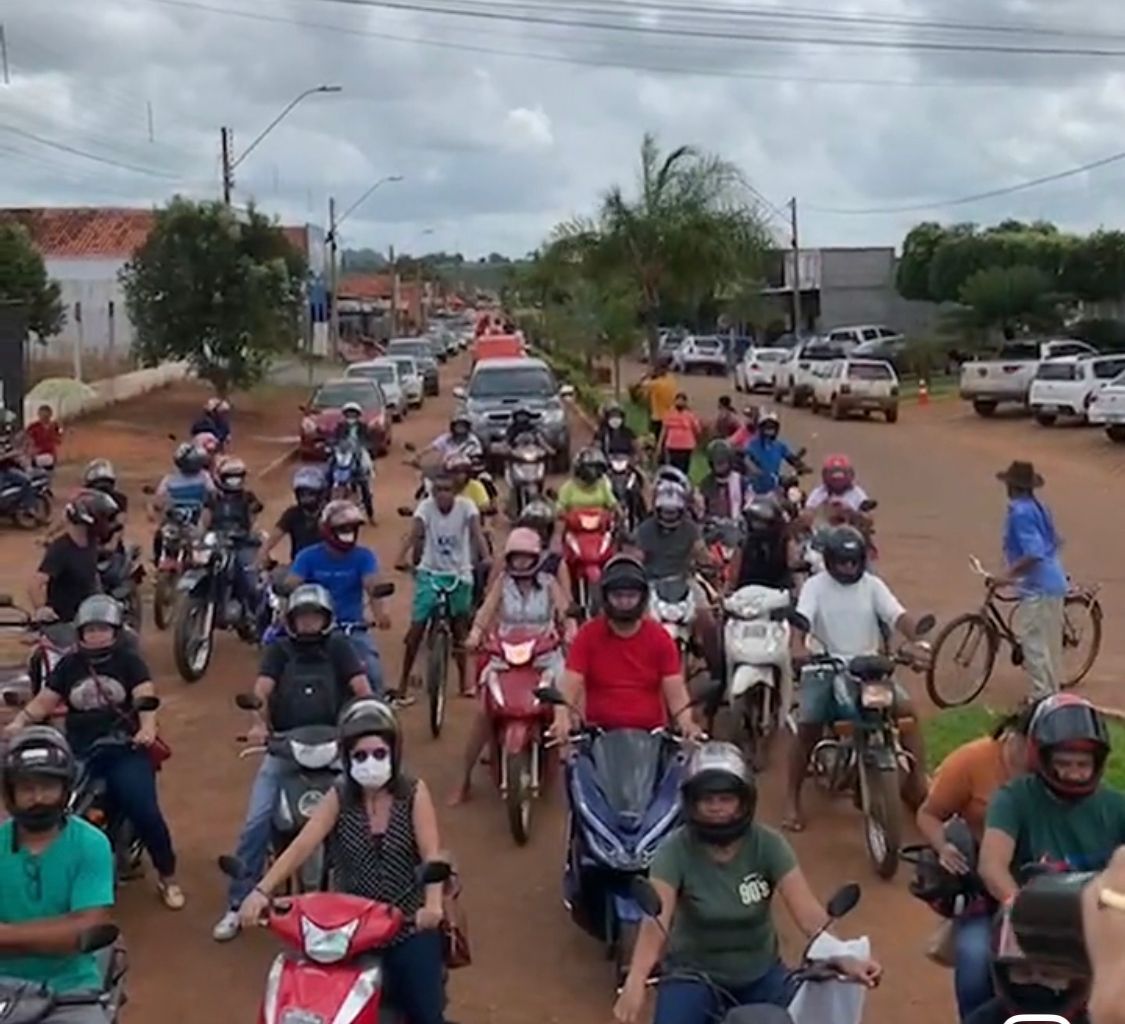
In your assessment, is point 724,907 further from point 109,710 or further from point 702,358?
point 702,358

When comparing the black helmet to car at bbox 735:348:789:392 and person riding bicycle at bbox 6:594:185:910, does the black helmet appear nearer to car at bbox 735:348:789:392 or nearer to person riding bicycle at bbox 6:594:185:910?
person riding bicycle at bbox 6:594:185:910

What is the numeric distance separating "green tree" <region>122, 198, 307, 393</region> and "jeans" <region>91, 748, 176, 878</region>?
1235 inches

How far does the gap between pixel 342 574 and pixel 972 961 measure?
5362mm

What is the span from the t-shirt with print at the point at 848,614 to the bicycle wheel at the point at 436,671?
113 inches

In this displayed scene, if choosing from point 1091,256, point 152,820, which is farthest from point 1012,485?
point 1091,256

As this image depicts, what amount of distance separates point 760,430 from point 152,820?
927 centimetres

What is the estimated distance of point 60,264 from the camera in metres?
62.2

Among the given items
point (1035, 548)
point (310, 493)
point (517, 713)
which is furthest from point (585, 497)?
point (517, 713)

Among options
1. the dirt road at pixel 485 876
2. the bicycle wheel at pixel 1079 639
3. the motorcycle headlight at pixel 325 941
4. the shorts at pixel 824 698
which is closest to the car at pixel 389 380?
the dirt road at pixel 485 876

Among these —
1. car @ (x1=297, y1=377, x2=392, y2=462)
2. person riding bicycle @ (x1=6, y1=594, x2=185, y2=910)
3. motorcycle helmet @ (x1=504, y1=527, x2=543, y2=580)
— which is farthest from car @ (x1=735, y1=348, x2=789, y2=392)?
person riding bicycle @ (x1=6, y1=594, x2=185, y2=910)

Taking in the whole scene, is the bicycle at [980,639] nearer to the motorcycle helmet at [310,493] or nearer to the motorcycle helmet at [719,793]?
the motorcycle helmet at [310,493]

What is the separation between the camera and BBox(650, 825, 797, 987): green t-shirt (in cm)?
557

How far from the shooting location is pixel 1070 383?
1455 inches

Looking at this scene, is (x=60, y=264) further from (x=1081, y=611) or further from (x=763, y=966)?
(x=763, y=966)
